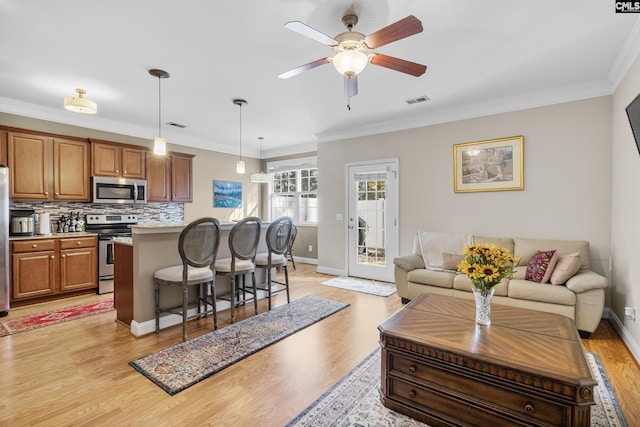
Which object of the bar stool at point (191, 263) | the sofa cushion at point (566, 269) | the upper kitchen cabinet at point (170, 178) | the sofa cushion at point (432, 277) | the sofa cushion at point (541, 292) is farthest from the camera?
the upper kitchen cabinet at point (170, 178)

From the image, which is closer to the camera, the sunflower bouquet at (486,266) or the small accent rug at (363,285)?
the sunflower bouquet at (486,266)

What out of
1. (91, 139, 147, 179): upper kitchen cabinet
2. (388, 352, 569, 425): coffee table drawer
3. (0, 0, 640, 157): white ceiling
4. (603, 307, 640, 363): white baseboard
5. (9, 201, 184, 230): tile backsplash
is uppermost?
(0, 0, 640, 157): white ceiling

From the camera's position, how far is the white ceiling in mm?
2189

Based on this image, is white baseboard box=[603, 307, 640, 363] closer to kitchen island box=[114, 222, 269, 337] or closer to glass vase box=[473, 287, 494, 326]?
glass vase box=[473, 287, 494, 326]

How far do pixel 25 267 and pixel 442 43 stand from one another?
533cm

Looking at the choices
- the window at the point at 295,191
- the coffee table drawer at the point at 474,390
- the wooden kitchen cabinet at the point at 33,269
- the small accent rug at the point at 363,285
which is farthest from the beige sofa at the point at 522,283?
the wooden kitchen cabinet at the point at 33,269

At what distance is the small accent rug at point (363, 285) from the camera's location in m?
Result: 4.51

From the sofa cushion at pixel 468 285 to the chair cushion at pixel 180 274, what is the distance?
271 centimetres

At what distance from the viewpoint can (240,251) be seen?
10.9 feet

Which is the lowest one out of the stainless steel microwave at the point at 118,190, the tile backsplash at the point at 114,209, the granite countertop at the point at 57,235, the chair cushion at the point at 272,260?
the chair cushion at the point at 272,260

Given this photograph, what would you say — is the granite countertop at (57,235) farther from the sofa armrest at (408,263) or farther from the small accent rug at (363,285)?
the sofa armrest at (408,263)

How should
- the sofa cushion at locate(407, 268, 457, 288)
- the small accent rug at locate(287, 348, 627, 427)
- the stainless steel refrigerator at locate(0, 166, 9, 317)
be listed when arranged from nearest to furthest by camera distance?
1. the small accent rug at locate(287, 348, 627, 427)
2. the stainless steel refrigerator at locate(0, 166, 9, 317)
3. the sofa cushion at locate(407, 268, 457, 288)

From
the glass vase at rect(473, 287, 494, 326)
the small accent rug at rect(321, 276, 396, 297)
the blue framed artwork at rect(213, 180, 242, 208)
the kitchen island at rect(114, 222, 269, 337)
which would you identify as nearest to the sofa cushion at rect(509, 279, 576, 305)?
the glass vase at rect(473, 287, 494, 326)

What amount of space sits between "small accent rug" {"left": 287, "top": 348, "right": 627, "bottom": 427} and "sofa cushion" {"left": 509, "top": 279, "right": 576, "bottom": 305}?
774mm
